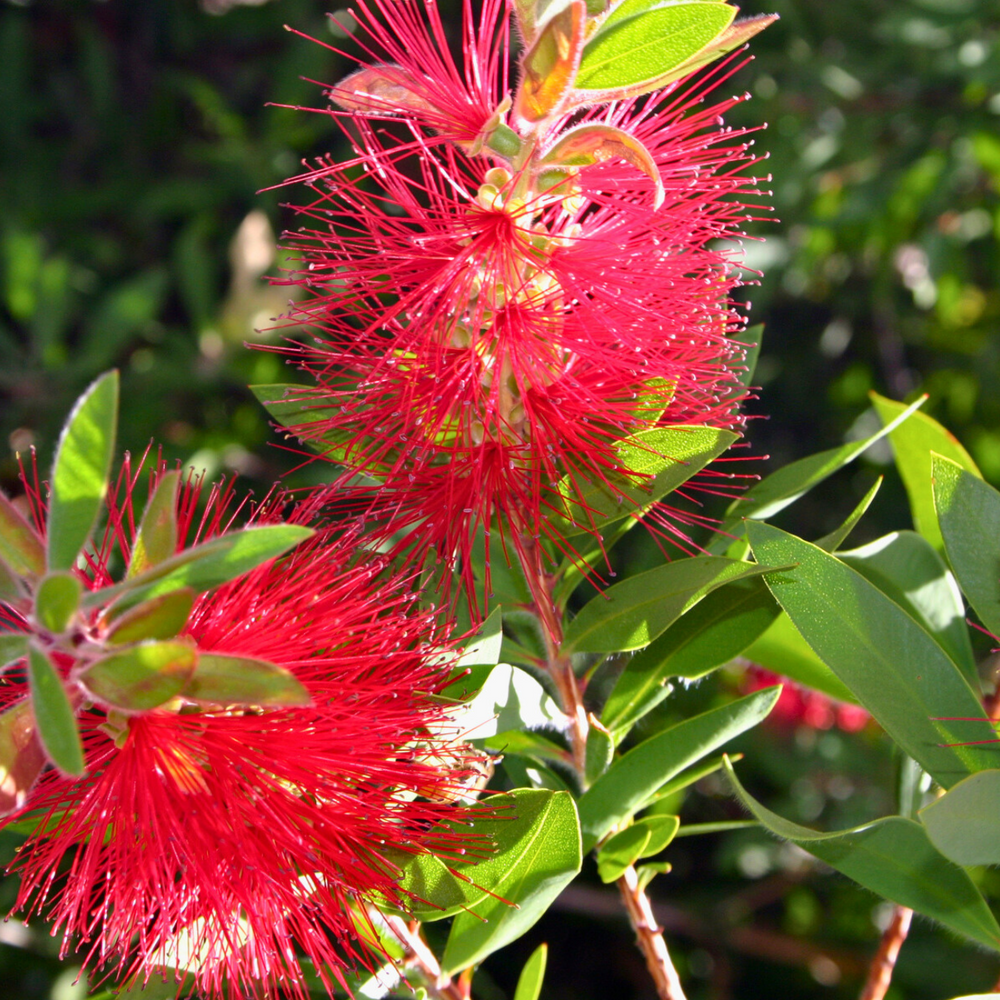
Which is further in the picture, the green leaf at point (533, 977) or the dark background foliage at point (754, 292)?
the dark background foliage at point (754, 292)

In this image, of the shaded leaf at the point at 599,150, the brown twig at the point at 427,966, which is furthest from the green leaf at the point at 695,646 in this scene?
the shaded leaf at the point at 599,150

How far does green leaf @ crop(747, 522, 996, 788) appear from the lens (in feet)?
2.75

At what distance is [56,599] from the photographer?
63 cm

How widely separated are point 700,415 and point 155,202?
6.66 feet

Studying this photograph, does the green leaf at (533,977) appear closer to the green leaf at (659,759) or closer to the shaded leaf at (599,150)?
the green leaf at (659,759)

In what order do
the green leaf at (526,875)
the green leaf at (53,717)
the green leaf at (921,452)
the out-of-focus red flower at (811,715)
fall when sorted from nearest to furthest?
the green leaf at (53,717) → the green leaf at (526,875) → the green leaf at (921,452) → the out-of-focus red flower at (811,715)

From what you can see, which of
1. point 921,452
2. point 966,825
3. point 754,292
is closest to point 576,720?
point 966,825

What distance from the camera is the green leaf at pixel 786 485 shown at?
954 millimetres

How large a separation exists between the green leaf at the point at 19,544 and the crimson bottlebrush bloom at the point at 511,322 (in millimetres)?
253

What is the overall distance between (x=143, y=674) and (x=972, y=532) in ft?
2.20

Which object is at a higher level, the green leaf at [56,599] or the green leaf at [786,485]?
the green leaf at [56,599]

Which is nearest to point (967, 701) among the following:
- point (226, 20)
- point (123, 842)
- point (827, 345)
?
point (123, 842)

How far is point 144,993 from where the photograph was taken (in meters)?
0.87

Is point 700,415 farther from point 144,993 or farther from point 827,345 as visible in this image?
point 827,345
